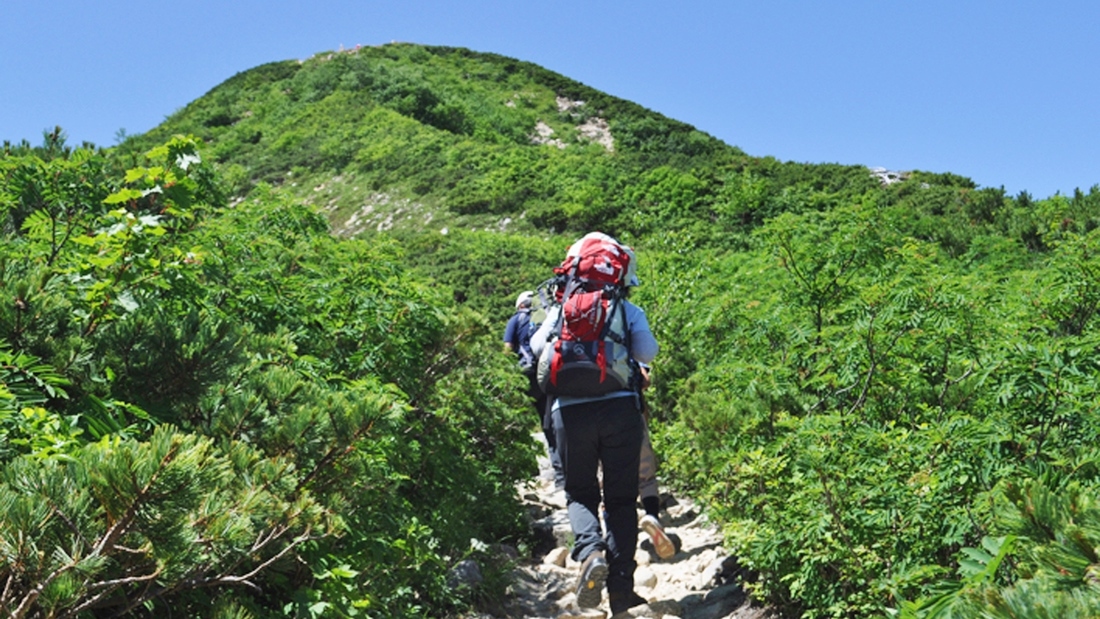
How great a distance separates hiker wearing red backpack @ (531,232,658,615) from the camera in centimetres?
382

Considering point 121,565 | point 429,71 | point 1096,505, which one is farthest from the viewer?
point 429,71

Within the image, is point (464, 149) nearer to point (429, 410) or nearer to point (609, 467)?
point (429, 410)

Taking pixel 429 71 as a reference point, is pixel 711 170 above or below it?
below

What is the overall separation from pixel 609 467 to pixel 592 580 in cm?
50

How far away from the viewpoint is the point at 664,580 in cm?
499

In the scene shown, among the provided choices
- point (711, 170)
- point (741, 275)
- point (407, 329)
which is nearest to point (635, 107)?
point (711, 170)

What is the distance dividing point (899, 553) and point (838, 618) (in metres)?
0.37

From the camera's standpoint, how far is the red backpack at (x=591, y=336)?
3809 millimetres

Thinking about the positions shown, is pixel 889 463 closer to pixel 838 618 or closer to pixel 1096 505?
pixel 838 618

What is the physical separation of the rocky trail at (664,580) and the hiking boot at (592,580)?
124 mm

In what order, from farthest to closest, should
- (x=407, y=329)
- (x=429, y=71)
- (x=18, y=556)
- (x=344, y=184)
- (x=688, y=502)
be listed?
1. (x=429, y=71)
2. (x=344, y=184)
3. (x=688, y=502)
4. (x=407, y=329)
5. (x=18, y=556)

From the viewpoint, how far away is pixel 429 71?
39031 mm

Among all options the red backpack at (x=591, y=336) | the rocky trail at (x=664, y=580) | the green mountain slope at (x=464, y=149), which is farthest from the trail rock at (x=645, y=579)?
the green mountain slope at (x=464, y=149)

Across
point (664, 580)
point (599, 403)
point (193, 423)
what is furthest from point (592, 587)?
point (193, 423)
